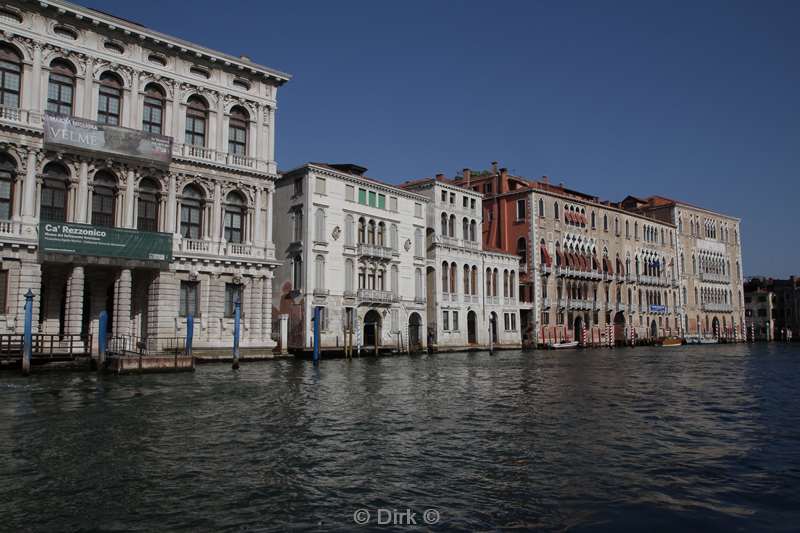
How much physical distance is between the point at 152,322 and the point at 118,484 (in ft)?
76.4

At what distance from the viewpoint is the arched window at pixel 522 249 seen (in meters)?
54.9

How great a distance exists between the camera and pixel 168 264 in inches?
1166

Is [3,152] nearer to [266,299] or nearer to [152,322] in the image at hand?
[152,322]

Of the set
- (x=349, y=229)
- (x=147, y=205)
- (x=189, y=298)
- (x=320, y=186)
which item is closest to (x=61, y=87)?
(x=147, y=205)

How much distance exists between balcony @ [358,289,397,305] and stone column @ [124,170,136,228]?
1450 cm

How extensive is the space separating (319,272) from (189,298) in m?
8.74

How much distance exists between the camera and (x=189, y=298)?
30.8m

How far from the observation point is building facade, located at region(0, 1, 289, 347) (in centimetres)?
2636

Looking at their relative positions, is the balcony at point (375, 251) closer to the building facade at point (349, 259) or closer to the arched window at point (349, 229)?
the building facade at point (349, 259)

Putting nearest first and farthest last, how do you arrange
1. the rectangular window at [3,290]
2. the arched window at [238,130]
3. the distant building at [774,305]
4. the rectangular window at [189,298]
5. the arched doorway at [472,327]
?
the rectangular window at [3,290] → the rectangular window at [189,298] → the arched window at [238,130] → the arched doorway at [472,327] → the distant building at [774,305]

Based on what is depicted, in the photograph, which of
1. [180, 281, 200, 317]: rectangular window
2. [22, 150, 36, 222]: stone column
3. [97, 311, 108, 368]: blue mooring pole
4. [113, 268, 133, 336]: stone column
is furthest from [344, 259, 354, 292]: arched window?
[97, 311, 108, 368]: blue mooring pole

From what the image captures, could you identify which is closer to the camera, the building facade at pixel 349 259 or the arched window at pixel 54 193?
the arched window at pixel 54 193

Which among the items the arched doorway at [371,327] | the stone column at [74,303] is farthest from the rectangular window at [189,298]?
the arched doorway at [371,327]

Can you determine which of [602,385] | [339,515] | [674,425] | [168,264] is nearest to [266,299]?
[168,264]
